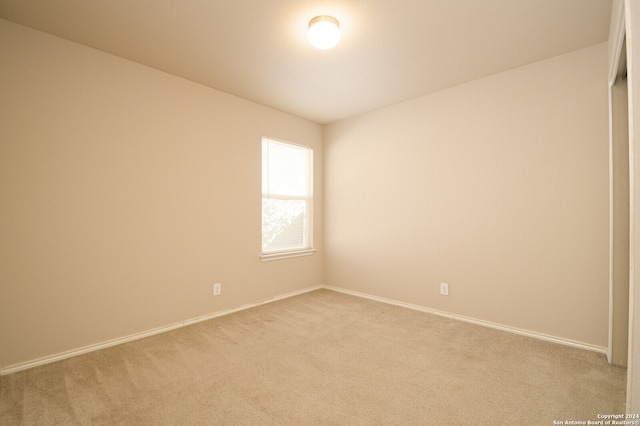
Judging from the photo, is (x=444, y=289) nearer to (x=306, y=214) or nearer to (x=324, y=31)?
(x=306, y=214)

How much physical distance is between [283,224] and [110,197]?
203 cm

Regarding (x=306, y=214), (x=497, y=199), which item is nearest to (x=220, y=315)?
(x=306, y=214)

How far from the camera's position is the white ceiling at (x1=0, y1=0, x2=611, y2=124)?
206cm

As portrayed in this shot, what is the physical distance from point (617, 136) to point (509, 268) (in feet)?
4.38

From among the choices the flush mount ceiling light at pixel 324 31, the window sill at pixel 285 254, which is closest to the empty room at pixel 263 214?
the flush mount ceiling light at pixel 324 31

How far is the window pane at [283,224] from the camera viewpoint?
3902 millimetres

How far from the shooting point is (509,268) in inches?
114

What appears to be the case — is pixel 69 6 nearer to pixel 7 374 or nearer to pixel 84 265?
pixel 84 265

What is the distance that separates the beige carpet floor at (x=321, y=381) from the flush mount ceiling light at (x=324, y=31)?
237 cm

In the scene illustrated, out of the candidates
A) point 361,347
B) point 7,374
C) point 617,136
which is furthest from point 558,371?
point 7,374

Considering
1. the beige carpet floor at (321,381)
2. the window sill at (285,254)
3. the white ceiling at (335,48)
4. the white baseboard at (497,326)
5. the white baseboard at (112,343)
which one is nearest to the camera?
the beige carpet floor at (321,381)

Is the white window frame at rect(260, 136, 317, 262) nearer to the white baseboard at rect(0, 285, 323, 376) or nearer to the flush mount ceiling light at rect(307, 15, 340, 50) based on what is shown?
the white baseboard at rect(0, 285, 323, 376)

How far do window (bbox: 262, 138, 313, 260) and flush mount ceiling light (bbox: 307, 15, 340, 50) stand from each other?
1.85 m

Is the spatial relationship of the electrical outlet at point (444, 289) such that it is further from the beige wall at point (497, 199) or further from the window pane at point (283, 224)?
the window pane at point (283, 224)
